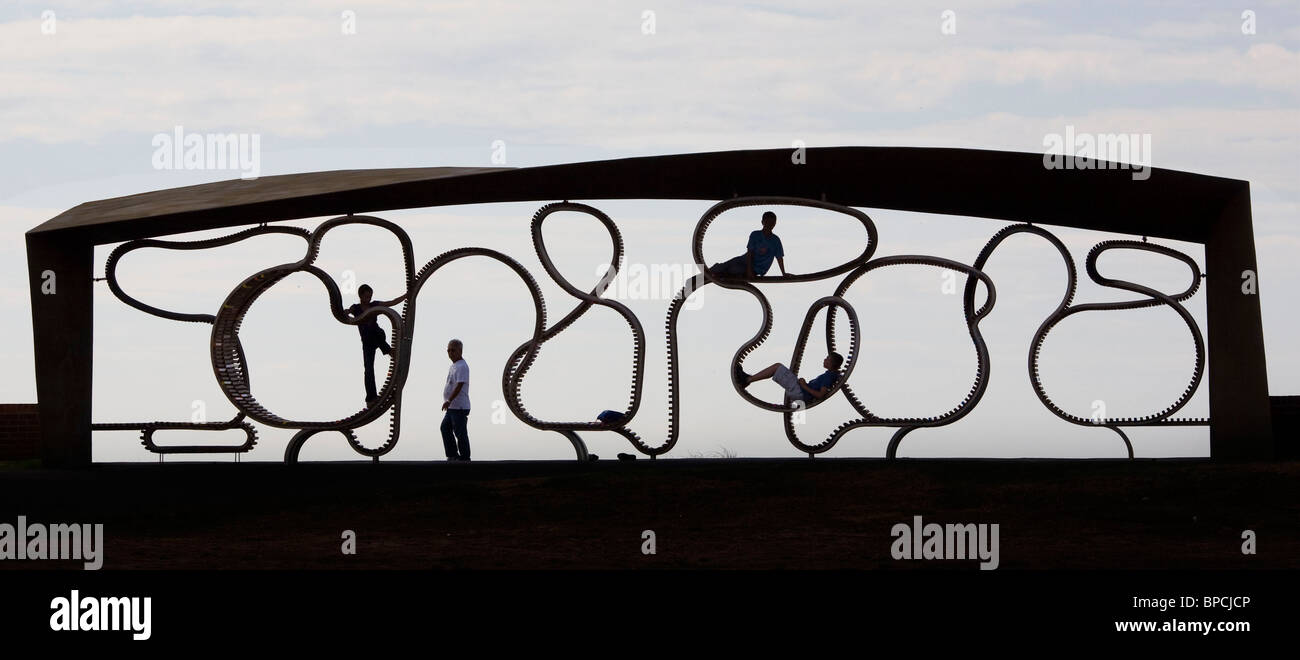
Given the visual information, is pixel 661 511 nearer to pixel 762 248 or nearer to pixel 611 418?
pixel 611 418

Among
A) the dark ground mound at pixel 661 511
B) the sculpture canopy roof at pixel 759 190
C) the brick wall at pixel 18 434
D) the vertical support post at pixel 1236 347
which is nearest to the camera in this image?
the dark ground mound at pixel 661 511

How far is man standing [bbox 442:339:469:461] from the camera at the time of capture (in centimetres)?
1605

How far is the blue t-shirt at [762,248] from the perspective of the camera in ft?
52.6

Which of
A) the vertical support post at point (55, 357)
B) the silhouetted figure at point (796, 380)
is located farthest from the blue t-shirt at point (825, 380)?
the vertical support post at point (55, 357)

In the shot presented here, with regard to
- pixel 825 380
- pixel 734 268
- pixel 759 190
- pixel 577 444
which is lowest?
pixel 577 444

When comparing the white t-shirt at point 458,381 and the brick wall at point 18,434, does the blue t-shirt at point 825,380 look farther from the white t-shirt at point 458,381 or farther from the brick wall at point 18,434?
the brick wall at point 18,434

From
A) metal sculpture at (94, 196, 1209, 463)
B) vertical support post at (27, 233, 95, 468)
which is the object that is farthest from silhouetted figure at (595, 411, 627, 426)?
vertical support post at (27, 233, 95, 468)

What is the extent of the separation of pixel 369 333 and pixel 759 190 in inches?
169

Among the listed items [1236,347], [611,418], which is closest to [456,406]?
[611,418]

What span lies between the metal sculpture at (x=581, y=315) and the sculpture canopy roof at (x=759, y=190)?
318mm

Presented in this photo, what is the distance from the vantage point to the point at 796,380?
16.1 metres

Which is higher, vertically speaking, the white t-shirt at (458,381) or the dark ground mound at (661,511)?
the white t-shirt at (458,381)

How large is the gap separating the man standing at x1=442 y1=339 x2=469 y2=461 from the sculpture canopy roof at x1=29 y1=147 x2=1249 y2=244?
5.29ft
